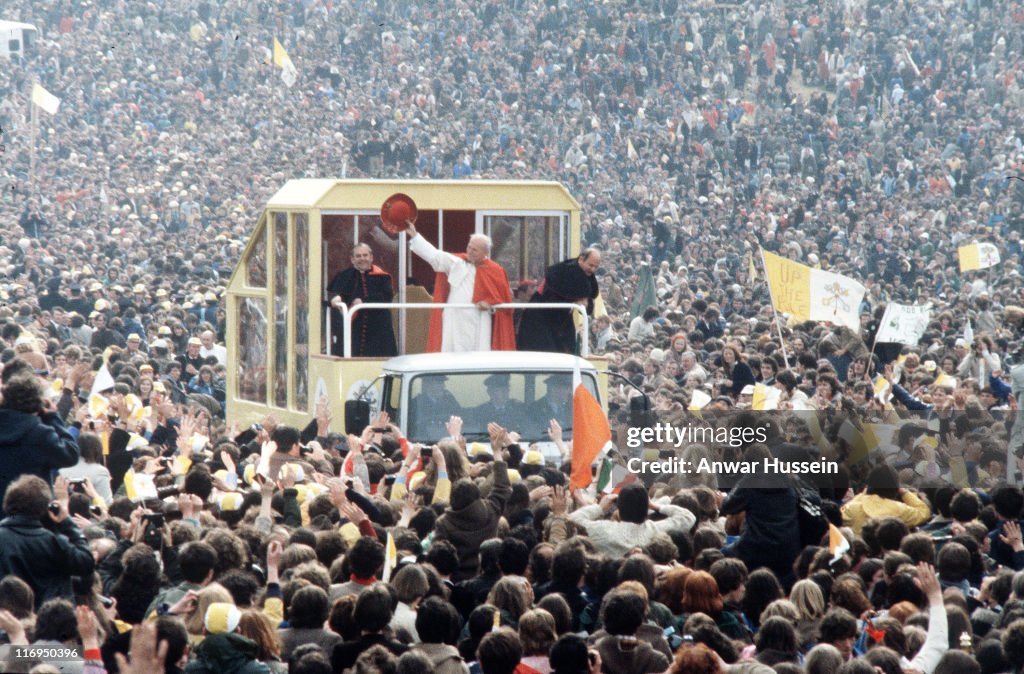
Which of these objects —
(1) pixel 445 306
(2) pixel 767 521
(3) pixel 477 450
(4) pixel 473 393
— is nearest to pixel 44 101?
(1) pixel 445 306

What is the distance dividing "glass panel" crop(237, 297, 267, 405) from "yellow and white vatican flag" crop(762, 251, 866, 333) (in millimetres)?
4387

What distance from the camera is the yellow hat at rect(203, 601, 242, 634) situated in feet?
21.2

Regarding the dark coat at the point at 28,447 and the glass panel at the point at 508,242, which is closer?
the dark coat at the point at 28,447

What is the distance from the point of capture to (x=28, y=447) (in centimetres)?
800

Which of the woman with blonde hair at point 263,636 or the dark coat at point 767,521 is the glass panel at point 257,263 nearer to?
the dark coat at point 767,521

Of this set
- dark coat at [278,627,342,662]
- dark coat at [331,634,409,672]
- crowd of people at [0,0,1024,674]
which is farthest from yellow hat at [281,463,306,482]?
dark coat at [331,634,409,672]

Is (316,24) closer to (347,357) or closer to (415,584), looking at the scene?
(347,357)

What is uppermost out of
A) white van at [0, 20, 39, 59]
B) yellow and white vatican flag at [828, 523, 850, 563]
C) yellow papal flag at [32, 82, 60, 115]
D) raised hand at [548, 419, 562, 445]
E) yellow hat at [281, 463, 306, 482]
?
white van at [0, 20, 39, 59]

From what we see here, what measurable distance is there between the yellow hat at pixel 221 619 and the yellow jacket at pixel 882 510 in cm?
407

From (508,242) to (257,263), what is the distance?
2011mm

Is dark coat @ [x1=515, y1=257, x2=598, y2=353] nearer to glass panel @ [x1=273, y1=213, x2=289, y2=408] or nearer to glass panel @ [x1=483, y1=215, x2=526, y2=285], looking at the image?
glass panel @ [x1=483, y1=215, x2=526, y2=285]

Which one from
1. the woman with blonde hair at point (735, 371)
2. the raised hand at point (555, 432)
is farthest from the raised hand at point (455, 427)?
the woman with blonde hair at point (735, 371)

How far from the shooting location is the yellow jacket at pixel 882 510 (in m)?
9.67

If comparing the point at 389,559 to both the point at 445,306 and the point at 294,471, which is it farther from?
the point at 445,306
